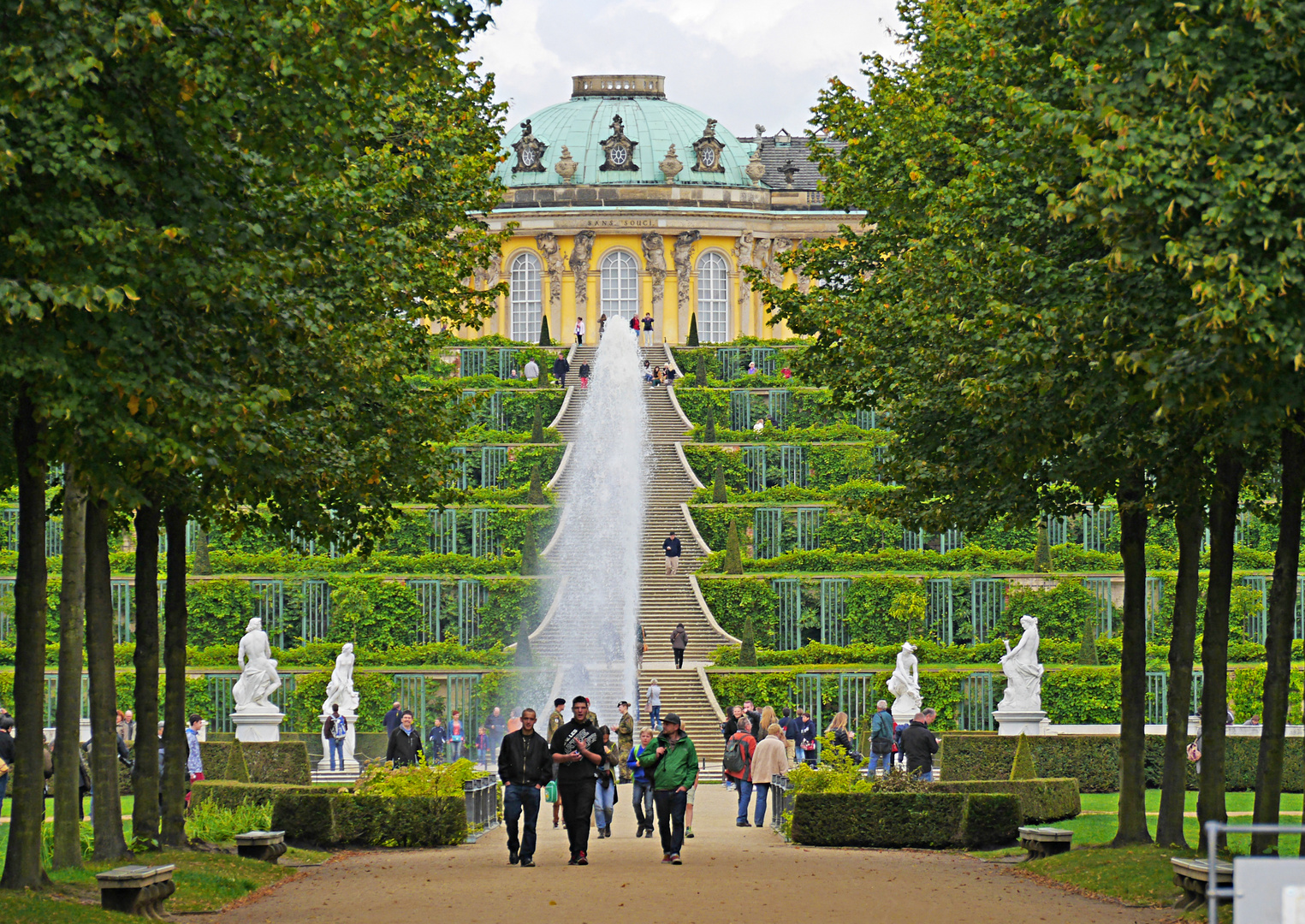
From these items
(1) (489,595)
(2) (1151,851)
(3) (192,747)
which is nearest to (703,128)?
(1) (489,595)

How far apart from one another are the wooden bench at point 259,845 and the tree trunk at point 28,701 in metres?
4.13

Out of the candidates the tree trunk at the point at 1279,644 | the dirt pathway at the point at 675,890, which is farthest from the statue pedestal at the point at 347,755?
the tree trunk at the point at 1279,644

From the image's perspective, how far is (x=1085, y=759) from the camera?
31141mm

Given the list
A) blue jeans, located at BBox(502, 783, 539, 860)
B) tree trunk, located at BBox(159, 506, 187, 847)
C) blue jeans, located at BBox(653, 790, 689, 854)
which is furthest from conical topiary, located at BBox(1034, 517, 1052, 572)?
tree trunk, located at BBox(159, 506, 187, 847)

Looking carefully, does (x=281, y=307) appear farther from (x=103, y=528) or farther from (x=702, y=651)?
(x=702, y=651)

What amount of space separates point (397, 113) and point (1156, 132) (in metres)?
11.4

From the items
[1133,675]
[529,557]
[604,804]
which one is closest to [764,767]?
[604,804]

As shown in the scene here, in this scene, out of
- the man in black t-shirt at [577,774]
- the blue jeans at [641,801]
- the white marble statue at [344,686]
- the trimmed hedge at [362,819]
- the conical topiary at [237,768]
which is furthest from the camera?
the white marble statue at [344,686]

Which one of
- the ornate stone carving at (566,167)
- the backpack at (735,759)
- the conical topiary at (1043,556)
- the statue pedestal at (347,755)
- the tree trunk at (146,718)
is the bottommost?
the statue pedestal at (347,755)

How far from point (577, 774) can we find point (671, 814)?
3.64ft

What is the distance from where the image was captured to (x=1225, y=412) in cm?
1441

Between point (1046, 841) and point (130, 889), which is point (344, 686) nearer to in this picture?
point (1046, 841)

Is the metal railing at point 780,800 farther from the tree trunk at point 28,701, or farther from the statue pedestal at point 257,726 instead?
the statue pedestal at point 257,726

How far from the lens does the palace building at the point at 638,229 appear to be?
303ft
